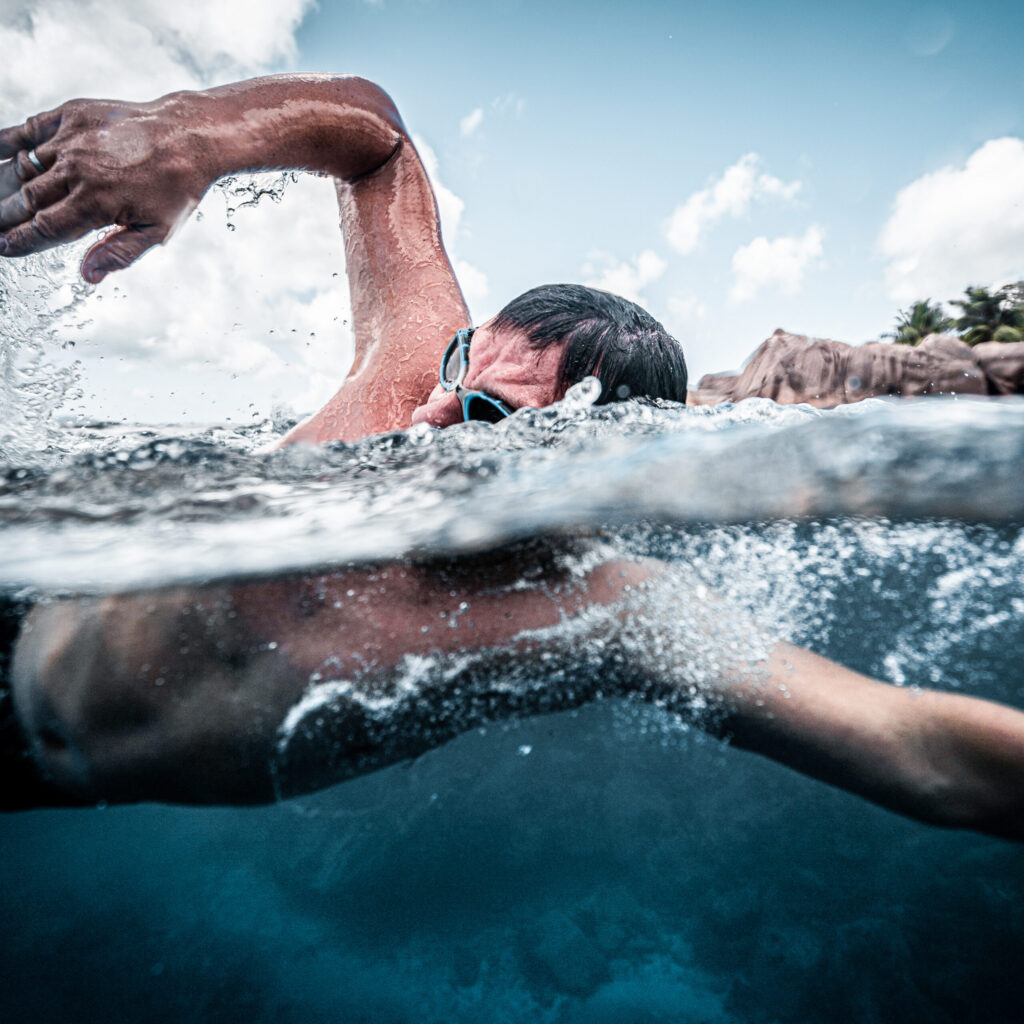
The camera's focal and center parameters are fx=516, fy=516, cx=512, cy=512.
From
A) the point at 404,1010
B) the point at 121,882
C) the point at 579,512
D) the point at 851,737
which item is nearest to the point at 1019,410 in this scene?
the point at 851,737

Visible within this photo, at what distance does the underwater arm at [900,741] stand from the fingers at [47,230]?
284 cm

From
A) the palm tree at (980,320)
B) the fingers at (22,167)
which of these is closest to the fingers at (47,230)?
the fingers at (22,167)

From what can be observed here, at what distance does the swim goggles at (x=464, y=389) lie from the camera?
8.12 ft

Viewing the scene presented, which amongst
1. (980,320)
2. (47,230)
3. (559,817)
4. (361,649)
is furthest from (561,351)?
(980,320)

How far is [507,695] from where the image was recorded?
2521mm

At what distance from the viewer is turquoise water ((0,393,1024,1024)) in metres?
1.96

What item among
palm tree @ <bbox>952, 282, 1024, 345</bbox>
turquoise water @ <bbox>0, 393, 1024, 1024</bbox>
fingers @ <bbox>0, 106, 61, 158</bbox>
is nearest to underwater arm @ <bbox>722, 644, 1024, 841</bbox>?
turquoise water @ <bbox>0, 393, 1024, 1024</bbox>

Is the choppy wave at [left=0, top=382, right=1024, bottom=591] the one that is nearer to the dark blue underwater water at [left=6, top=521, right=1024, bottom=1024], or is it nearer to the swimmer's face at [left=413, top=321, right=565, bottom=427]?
the swimmer's face at [left=413, top=321, right=565, bottom=427]

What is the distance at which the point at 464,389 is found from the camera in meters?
2.60

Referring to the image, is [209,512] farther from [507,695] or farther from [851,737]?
[851,737]

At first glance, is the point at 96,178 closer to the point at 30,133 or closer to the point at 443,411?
the point at 30,133

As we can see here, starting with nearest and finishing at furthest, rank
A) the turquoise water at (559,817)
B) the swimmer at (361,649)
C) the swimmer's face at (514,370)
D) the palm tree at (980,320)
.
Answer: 1. the swimmer at (361,649)
2. the turquoise water at (559,817)
3. the swimmer's face at (514,370)
4. the palm tree at (980,320)

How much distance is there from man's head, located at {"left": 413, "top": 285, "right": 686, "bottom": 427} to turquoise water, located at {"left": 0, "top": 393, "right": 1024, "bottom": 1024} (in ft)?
0.91

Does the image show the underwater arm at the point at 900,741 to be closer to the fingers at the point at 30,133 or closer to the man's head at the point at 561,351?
the man's head at the point at 561,351
